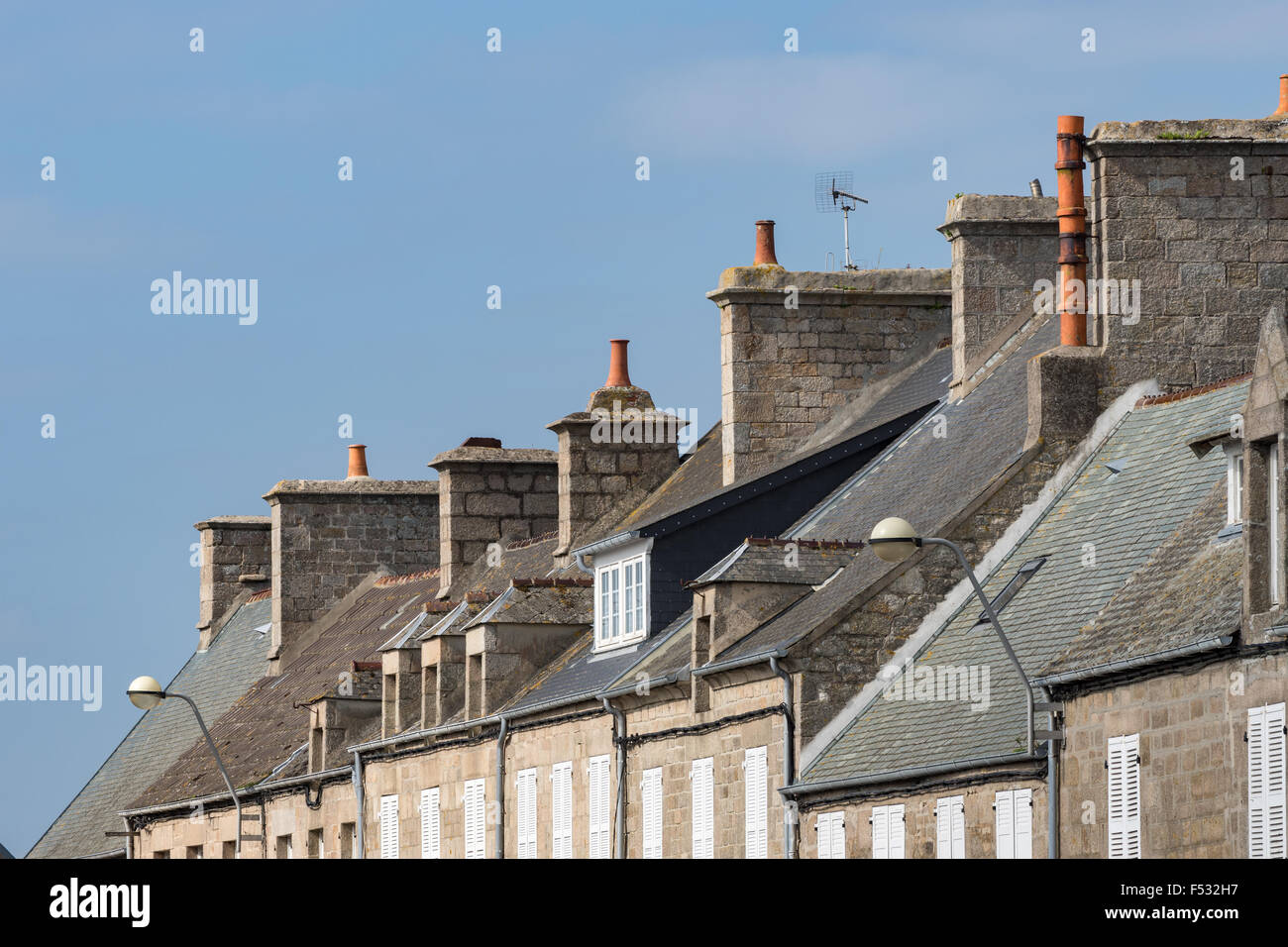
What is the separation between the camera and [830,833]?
27.8 m

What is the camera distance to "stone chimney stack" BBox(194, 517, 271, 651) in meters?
61.7

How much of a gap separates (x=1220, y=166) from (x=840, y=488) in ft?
22.5

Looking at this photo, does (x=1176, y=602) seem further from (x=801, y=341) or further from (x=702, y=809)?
(x=801, y=341)

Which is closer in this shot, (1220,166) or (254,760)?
(1220,166)

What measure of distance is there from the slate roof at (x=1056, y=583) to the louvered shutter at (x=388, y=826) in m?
14.1

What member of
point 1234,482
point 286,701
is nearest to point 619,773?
point 1234,482

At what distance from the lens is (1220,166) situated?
31.3 meters

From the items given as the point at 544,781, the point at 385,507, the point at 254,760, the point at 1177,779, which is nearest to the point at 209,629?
the point at 385,507

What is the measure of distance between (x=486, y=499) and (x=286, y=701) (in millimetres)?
5927

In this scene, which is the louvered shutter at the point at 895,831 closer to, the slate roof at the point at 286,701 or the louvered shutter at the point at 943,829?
the louvered shutter at the point at 943,829

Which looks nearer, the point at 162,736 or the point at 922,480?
the point at 922,480

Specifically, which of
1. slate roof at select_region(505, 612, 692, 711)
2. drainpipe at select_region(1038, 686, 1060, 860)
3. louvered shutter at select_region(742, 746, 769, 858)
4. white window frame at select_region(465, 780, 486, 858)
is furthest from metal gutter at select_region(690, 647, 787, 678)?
white window frame at select_region(465, 780, 486, 858)

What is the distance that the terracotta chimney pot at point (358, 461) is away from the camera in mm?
58219
